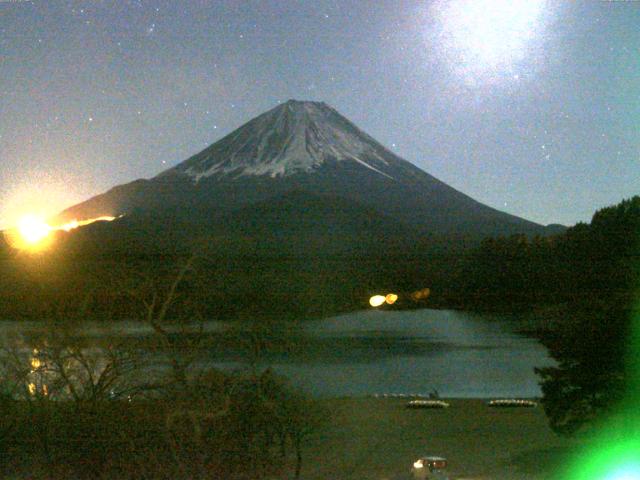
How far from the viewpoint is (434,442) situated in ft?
50.1

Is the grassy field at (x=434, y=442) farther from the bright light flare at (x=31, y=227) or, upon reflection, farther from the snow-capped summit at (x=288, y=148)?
the snow-capped summit at (x=288, y=148)

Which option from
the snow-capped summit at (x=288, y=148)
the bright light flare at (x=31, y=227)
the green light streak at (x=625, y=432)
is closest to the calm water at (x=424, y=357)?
the green light streak at (x=625, y=432)

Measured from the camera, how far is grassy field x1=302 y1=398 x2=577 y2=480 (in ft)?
38.9

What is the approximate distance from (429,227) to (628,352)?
97.4 feet

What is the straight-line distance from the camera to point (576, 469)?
10.9 metres

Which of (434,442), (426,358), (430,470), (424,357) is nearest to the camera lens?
(430,470)

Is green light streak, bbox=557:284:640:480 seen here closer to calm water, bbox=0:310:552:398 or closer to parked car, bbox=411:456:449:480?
parked car, bbox=411:456:449:480

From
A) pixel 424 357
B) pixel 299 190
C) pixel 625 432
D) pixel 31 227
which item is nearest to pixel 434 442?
pixel 625 432

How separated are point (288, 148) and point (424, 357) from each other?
149ft

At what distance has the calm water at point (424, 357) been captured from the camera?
2542 cm

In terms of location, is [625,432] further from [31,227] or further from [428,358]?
[428,358]

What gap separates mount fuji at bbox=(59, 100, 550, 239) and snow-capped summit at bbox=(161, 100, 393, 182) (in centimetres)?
10

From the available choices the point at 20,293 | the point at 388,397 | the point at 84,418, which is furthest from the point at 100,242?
the point at 388,397

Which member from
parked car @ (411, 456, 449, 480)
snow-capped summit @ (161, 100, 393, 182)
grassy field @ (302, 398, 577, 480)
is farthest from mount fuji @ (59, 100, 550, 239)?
parked car @ (411, 456, 449, 480)
